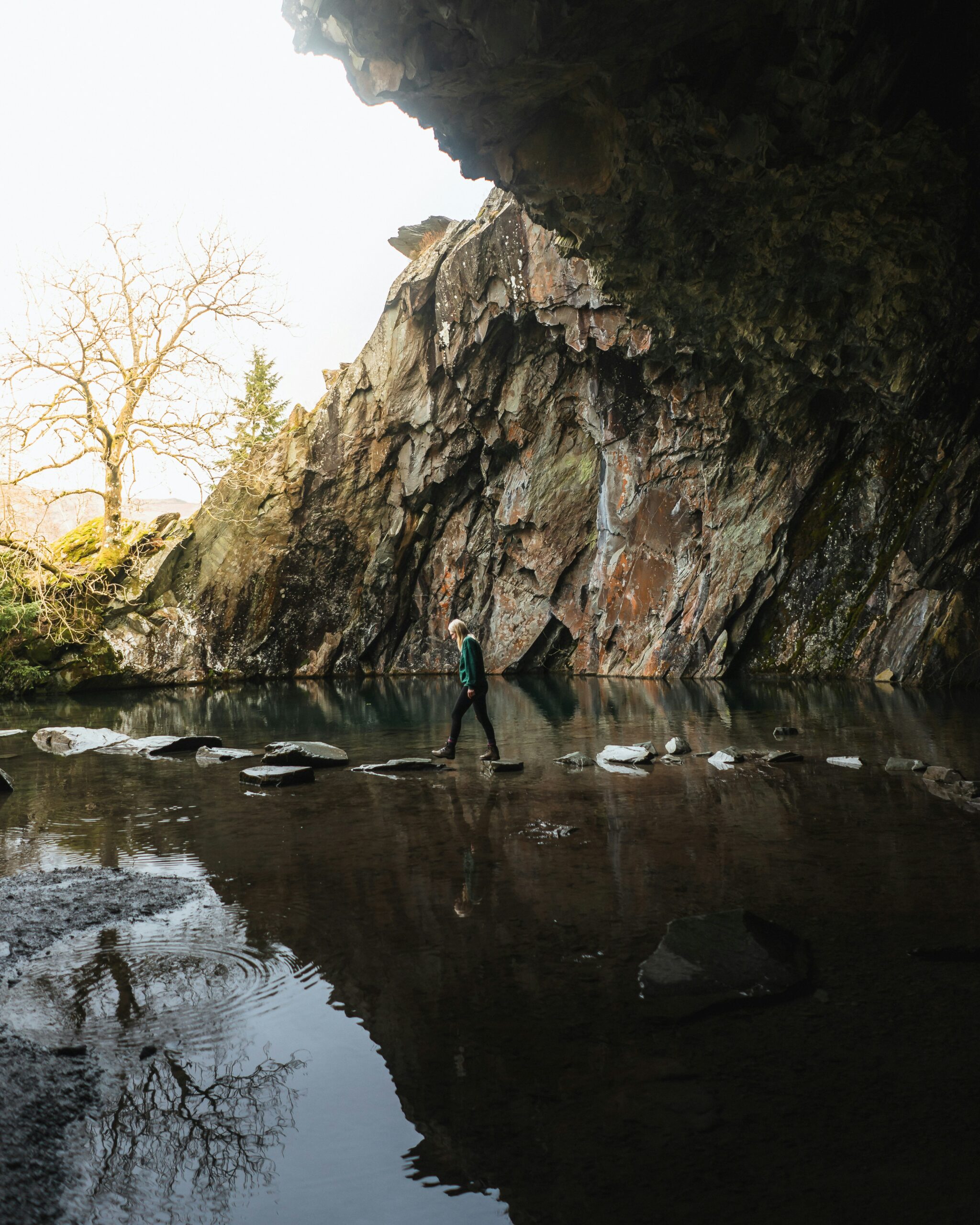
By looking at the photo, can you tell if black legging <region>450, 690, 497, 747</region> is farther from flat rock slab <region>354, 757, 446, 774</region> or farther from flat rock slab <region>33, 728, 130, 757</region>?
flat rock slab <region>33, 728, 130, 757</region>

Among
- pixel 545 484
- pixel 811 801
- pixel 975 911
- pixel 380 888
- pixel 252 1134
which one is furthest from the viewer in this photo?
pixel 545 484

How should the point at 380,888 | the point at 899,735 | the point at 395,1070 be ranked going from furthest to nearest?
the point at 899,735 < the point at 380,888 < the point at 395,1070

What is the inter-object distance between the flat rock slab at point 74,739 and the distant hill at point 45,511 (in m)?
11.7

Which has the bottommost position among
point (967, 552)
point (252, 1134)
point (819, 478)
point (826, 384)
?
point (252, 1134)

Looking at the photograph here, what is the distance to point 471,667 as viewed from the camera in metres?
11.2

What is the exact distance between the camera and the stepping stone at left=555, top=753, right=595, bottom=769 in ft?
32.6

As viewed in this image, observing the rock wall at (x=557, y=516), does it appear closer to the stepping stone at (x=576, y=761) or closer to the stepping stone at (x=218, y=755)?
the stepping stone at (x=576, y=761)

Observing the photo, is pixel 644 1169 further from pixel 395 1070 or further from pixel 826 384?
pixel 826 384

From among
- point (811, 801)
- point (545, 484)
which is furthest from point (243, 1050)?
point (545, 484)

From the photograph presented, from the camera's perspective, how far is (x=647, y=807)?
290 inches

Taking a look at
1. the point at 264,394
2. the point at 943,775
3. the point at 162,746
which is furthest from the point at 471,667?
the point at 264,394

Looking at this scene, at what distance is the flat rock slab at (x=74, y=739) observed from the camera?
41.5ft

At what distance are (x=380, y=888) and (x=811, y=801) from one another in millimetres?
4051

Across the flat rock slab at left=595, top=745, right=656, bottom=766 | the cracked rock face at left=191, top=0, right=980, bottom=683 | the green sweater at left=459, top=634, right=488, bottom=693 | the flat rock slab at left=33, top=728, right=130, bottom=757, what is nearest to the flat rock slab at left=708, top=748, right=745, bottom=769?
the flat rock slab at left=595, top=745, right=656, bottom=766
